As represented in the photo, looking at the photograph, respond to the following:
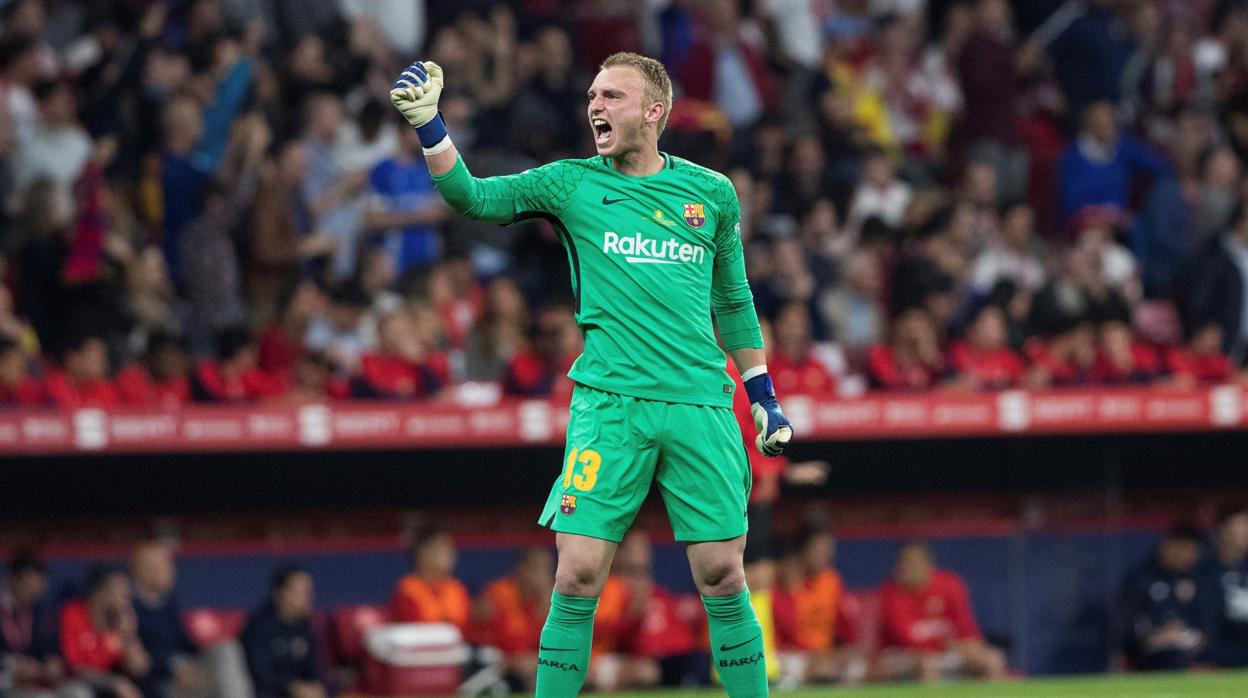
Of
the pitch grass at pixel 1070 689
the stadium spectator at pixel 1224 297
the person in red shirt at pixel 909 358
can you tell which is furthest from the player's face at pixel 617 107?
the stadium spectator at pixel 1224 297

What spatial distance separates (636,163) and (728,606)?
1389mm

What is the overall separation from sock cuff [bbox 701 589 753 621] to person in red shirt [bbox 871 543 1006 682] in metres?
6.64

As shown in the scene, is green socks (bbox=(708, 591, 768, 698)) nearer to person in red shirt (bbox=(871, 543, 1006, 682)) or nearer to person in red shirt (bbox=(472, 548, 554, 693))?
person in red shirt (bbox=(472, 548, 554, 693))

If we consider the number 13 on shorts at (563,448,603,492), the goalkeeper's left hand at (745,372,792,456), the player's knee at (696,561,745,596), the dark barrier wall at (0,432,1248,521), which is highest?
the goalkeeper's left hand at (745,372,792,456)

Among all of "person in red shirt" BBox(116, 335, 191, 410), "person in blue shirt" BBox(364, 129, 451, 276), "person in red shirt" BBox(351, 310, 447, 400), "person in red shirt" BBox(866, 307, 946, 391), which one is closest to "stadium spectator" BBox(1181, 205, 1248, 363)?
"person in red shirt" BBox(866, 307, 946, 391)

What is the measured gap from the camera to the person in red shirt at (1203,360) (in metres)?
12.8

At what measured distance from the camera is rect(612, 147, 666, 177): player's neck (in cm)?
598

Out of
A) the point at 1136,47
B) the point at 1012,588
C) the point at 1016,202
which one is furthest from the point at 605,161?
the point at 1136,47

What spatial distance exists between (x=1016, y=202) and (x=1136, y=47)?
254 centimetres

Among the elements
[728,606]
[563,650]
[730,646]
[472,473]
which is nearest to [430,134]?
[563,650]

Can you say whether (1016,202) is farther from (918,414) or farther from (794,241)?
(918,414)

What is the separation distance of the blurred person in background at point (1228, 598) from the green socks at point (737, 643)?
758 cm

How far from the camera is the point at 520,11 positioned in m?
14.8

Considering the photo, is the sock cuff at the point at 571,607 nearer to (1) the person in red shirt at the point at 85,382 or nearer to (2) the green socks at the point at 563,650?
(2) the green socks at the point at 563,650
